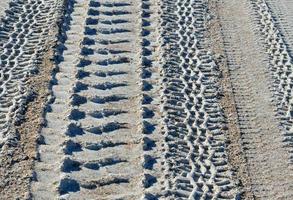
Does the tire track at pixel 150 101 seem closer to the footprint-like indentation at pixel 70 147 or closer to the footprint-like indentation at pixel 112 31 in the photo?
the footprint-like indentation at pixel 112 31

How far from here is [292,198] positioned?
18.1 ft

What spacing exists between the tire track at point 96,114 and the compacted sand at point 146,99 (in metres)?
0.01

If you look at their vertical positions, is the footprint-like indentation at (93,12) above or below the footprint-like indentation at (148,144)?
below

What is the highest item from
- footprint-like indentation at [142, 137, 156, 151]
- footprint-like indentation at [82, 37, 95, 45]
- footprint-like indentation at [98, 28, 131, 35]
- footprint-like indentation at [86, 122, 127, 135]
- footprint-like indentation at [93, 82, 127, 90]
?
footprint-like indentation at [142, 137, 156, 151]

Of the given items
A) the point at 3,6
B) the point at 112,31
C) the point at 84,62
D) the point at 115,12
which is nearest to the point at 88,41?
the point at 112,31

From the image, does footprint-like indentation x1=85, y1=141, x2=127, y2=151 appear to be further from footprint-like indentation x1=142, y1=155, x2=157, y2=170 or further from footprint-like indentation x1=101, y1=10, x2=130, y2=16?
footprint-like indentation x1=101, y1=10, x2=130, y2=16

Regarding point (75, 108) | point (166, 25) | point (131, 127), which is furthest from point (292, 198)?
point (166, 25)

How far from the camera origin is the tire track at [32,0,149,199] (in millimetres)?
5535

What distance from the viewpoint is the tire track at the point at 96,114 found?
5.54m

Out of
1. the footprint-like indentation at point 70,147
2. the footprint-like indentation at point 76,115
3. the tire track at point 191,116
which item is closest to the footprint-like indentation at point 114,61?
the tire track at point 191,116

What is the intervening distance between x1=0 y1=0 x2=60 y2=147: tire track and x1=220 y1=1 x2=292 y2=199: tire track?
6.41ft

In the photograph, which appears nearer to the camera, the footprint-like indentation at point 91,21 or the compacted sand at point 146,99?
the compacted sand at point 146,99

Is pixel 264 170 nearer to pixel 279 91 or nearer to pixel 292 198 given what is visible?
pixel 292 198

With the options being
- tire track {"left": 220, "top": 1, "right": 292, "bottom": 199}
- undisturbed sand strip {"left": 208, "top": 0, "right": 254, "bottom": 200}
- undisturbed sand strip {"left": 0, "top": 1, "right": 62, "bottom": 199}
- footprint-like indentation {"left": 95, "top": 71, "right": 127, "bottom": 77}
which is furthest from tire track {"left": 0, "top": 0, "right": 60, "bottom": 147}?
tire track {"left": 220, "top": 1, "right": 292, "bottom": 199}
